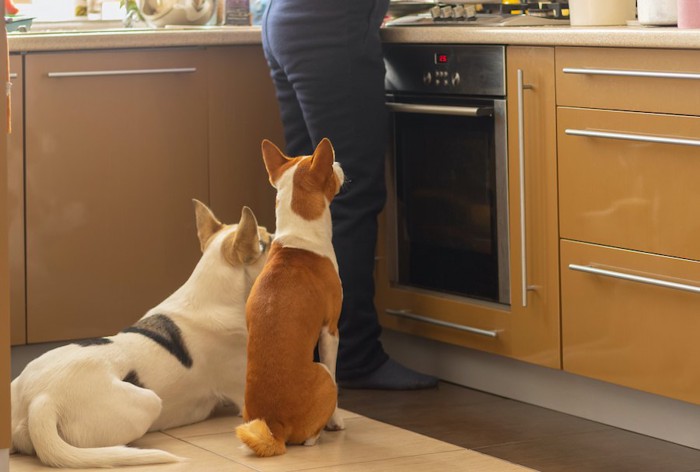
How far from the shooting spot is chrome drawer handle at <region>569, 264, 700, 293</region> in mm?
3041

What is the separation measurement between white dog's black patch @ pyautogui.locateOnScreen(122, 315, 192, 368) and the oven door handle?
92cm

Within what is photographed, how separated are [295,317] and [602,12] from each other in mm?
1140

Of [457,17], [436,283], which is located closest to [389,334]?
[436,283]

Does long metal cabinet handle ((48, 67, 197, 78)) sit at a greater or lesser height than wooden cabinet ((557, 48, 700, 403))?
greater

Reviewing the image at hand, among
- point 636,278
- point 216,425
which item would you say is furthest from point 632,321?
point 216,425

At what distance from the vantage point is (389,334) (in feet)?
13.4

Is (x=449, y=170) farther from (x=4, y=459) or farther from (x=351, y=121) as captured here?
(x=4, y=459)

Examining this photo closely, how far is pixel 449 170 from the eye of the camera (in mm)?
3768

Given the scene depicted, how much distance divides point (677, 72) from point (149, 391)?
138 centimetres

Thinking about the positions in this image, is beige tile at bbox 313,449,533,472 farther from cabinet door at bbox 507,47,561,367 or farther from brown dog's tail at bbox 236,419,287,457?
cabinet door at bbox 507,47,561,367

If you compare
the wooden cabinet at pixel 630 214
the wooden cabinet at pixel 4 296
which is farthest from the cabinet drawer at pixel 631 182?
the wooden cabinet at pixel 4 296

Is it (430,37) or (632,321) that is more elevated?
(430,37)

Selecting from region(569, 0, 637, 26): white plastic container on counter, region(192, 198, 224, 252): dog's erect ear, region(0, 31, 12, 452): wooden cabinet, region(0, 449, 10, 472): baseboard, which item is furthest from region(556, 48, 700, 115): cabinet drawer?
region(0, 449, 10, 472): baseboard

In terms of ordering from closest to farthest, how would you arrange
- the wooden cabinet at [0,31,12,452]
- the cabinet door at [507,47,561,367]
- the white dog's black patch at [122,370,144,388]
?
the wooden cabinet at [0,31,12,452]
the white dog's black patch at [122,370,144,388]
the cabinet door at [507,47,561,367]
